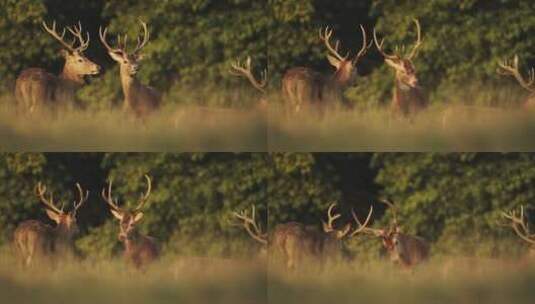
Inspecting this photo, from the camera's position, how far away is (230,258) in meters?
3.84

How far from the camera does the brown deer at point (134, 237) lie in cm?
382

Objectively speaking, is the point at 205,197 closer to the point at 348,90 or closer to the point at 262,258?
the point at 262,258

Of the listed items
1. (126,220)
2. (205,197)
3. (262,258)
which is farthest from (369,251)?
(126,220)

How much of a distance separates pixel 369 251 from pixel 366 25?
2.92ft

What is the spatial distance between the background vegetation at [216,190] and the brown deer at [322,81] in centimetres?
22

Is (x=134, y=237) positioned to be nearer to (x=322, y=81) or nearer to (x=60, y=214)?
(x=60, y=214)

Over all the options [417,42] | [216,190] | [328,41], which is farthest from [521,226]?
[216,190]

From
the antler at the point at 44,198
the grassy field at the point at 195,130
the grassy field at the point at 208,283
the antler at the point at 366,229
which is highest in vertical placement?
the grassy field at the point at 195,130

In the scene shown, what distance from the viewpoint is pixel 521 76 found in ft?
12.1

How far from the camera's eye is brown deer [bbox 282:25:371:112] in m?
3.79

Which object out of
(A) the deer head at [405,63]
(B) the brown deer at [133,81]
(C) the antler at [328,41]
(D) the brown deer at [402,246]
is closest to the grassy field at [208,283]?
(D) the brown deer at [402,246]

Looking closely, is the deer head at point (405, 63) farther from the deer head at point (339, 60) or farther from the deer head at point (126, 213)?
the deer head at point (126, 213)

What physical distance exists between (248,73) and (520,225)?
3.99 ft

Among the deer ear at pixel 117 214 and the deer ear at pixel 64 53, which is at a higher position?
the deer ear at pixel 64 53
